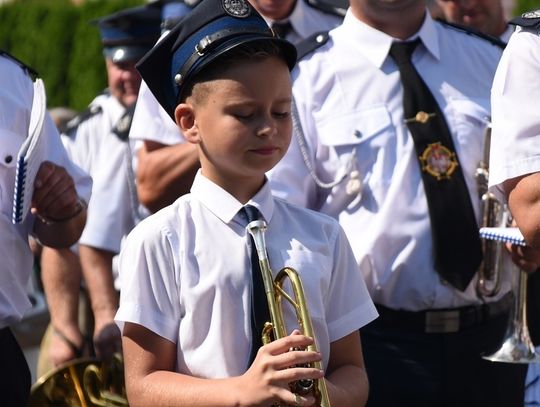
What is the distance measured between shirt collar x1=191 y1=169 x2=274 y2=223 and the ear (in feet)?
0.35

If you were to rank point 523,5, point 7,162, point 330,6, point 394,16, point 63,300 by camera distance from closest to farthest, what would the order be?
point 7,162
point 394,16
point 330,6
point 63,300
point 523,5

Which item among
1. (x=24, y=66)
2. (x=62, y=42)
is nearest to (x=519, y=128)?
(x=24, y=66)

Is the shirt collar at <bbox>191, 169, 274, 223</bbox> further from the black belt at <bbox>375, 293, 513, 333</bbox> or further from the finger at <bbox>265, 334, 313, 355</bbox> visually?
the black belt at <bbox>375, 293, 513, 333</bbox>

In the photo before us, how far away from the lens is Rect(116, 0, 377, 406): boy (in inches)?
133

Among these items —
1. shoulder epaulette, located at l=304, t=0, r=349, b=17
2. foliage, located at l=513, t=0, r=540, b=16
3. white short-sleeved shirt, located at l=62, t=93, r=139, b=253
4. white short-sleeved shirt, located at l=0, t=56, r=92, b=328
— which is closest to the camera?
white short-sleeved shirt, located at l=0, t=56, r=92, b=328

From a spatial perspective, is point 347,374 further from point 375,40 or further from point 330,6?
point 330,6

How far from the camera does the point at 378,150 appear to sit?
4441 mm

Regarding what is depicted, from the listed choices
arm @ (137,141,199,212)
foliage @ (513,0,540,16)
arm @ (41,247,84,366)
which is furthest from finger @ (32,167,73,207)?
foliage @ (513,0,540,16)

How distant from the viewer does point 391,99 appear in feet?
14.8

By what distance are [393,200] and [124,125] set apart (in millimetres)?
2193

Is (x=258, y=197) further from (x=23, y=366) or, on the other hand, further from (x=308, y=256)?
(x=23, y=366)

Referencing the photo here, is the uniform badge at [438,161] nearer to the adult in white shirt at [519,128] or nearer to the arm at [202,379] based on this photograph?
the adult in white shirt at [519,128]

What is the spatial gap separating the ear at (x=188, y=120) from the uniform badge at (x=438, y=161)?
1.09 meters

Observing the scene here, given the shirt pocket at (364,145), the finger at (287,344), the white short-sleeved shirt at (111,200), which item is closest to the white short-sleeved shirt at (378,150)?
the shirt pocket at (364,145)
